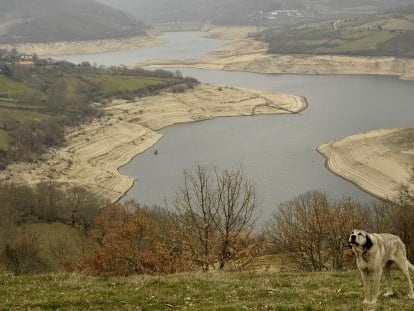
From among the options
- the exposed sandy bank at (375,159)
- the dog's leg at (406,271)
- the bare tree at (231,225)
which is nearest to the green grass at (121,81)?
the exposed sandy bank at (375,159)

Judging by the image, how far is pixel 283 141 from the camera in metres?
77.2

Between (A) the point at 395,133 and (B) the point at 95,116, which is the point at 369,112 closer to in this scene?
(A) the point at 395,133

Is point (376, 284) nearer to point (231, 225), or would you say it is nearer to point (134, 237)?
point (231, 225)

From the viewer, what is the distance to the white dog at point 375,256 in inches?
427

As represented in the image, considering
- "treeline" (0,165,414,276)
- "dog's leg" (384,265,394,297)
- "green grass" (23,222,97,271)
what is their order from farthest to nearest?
"green grass" (23,222,97,271) → "treeline" (0,165,414,276) → "dog's leg" (384,265,394,297)

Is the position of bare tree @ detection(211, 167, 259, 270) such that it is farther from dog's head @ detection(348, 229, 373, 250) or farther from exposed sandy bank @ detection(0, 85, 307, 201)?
exposed sandy bank @ detection(0, 85, 307, 201)

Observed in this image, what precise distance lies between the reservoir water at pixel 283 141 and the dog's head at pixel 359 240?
3797 centimetres

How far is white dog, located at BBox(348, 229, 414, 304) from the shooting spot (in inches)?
427

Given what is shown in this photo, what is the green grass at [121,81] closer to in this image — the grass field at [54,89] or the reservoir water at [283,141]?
the grass field at [54,89]

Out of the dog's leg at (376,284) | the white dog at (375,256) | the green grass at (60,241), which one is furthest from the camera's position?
the green grass at (60,241)

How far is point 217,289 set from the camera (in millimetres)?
13242

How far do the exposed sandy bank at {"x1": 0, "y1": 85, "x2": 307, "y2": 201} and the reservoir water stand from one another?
2.49 meters

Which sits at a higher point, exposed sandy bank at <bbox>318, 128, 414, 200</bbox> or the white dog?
the white dog

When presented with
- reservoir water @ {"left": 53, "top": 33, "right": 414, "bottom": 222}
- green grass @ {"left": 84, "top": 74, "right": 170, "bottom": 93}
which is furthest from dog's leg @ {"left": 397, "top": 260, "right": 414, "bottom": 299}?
green grass @ {"left": 84, "top": 74, "right": 170, "bottom": 93}
